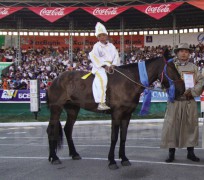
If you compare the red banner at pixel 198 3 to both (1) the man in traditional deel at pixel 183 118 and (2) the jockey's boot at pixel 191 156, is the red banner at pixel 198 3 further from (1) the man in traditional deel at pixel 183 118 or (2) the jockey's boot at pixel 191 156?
(2) the jockey's boot at pixel 191 156

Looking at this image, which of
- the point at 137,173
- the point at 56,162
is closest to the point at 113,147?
the point at 137,173

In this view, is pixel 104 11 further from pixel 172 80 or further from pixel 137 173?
pixel 137 173

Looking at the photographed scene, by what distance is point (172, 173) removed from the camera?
567cm

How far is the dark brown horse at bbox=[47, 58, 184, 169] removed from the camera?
20.5 feet

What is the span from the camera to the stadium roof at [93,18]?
24375 millimetres

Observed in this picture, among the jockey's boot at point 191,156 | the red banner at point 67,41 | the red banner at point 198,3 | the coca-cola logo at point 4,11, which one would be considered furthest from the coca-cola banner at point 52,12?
the jockey's boot at point 191,156

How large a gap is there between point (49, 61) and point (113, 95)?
2182cm

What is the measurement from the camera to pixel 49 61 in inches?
1086

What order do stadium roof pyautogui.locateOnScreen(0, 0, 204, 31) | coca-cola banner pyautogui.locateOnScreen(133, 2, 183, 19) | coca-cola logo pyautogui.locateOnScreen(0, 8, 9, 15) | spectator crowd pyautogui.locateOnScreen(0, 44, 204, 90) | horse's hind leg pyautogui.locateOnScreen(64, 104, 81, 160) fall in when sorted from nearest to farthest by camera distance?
horse's hind leg pyautogui.locateOnScreen(64, 104, 81, 160) < coca-cola banner pyautogui.locateOnScreen(133, 2, 183, 19) < coca-cola logo pyautogui.locateOnScreen(0, 8, 9, 15) < spectator crowd pyautogui.locateOnScreen(0, 44, 204, 90) < stadium roof pyautogui.locateOnScreen(0, 0, 204, 31)

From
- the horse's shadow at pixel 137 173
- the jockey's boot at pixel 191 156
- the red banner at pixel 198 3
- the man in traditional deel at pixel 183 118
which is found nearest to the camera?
the horse's shadow at pixel 137 173

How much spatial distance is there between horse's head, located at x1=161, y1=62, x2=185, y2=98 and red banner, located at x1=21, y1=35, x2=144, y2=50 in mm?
24599

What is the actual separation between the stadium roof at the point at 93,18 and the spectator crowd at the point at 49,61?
206 cm

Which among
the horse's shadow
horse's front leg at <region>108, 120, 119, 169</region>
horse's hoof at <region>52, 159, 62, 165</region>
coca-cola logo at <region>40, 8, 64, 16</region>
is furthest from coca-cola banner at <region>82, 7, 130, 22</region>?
the horse's shadow

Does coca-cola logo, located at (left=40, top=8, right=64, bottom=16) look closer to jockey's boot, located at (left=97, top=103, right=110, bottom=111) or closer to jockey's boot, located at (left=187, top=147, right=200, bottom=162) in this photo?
jockey's boot, located at (left=97, top=103, right=110, bottom=111)
